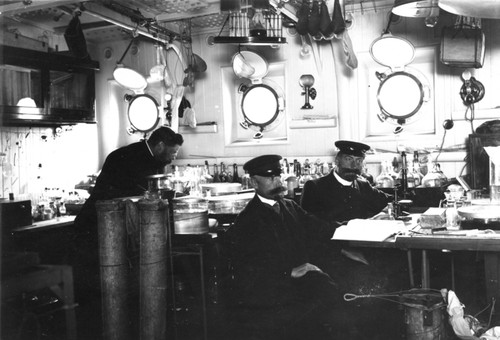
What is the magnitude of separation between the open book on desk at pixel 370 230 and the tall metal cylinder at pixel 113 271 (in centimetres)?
135

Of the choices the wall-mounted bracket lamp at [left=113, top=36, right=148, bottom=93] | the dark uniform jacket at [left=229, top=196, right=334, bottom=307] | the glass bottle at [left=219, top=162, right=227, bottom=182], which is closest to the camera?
the dark uniform jacket at [left=229, top=196, right=334, bottom=307]

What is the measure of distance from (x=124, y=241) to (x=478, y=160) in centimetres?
372

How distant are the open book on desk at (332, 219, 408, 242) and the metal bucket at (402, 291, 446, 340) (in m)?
0.43

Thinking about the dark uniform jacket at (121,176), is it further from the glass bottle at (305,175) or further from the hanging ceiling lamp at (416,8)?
the hanging ceiling lamp at (416,8)

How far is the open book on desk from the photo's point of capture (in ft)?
10.6

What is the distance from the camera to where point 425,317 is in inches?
115

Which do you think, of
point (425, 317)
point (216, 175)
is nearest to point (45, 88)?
point (216, 175)

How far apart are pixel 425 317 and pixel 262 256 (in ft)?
3.62

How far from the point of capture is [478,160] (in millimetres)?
5039

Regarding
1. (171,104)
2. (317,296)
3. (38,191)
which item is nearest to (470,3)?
(317,296)

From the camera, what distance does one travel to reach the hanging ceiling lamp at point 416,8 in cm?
314

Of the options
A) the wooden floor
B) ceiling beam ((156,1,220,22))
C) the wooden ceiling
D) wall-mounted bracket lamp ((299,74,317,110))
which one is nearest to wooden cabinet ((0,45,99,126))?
the wooden ceiling

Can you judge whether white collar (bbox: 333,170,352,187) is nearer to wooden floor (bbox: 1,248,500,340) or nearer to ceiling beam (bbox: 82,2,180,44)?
wooden floor (bbox: 1,248,500,340)

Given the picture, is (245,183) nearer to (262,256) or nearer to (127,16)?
(127,16)
